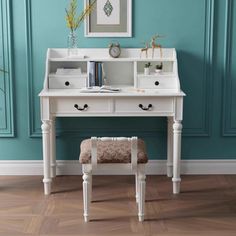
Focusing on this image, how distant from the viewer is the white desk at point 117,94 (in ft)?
11.1

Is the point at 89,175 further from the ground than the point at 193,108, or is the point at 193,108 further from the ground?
the point at 193,108

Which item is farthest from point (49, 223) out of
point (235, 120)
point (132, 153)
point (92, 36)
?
point (235, 120)

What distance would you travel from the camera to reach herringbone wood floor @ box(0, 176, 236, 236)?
2.88 meters

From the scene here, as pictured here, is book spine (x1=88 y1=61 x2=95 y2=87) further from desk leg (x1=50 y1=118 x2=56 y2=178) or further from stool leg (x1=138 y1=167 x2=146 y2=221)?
stool leg (x1=138 y1=167 x2=146 y2=221)

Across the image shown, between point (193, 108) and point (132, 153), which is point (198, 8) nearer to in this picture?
point (193, 108)

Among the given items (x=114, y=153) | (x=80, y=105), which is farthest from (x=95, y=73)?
(x=114, y=153)

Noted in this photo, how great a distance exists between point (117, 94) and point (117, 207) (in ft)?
2.51

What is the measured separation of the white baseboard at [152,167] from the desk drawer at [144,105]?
0.66 metres

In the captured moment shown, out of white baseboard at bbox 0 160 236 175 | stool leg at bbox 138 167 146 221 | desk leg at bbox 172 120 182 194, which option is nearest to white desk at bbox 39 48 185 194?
desk leg at bbox 172 120 182 194

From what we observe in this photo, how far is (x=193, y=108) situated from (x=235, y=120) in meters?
0.35

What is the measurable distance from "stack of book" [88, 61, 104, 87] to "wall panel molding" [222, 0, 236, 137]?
97 centimetres

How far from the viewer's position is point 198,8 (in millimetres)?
3727

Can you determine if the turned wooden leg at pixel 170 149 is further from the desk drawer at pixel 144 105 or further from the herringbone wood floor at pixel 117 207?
the desk drawer at pixel 144 105

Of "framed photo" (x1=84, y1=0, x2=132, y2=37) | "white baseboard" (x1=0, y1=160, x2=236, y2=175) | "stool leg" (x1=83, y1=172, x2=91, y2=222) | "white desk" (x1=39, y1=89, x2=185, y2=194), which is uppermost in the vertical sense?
"framed photo" (x1=84, y1=0, x2=132, y2=37)
